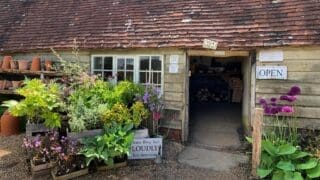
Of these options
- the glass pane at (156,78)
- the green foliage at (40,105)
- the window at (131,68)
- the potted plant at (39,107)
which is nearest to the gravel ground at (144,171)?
the potted plant at (39,107)

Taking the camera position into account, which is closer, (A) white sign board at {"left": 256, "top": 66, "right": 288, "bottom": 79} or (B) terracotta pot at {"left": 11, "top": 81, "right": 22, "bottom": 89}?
(A) white sign board at {"left": 256, "top": 66, "right": 288, "bottom": 79}

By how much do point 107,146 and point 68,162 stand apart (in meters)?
0.74

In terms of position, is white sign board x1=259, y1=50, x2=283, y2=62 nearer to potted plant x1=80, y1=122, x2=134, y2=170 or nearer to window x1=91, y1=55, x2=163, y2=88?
window x1=91, y1=55, x2=163, y2=88

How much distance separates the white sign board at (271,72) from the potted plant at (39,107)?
426 centimetres

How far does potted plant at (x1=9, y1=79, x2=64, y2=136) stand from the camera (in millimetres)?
6738

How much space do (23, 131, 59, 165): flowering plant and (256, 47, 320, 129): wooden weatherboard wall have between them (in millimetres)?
4814

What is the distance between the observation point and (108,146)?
6.17 metres

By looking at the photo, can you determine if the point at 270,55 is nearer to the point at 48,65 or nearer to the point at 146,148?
the point at 146,148

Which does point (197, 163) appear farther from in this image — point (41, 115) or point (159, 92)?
point (41, 115)

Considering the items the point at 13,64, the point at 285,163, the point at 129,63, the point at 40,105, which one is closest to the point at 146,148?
the point at 40,105

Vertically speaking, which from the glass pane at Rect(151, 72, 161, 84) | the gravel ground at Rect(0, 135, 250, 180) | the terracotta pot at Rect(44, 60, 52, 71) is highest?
the terracotta pot at Rect(44, 60, 52, 71)

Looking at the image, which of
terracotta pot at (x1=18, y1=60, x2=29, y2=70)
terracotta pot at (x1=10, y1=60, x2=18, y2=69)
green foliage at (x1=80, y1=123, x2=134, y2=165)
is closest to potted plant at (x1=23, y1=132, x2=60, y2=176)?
green foliage at (x1=80, y1=123, x2=134, y2=165)

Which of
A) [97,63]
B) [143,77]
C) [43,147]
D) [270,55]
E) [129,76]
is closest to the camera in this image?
[43,147]

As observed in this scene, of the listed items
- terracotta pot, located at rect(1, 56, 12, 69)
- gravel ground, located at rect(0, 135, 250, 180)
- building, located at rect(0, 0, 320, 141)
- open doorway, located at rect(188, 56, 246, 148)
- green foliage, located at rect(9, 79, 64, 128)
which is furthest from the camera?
terracotta pot, located at rect(1, 56, 12, 69)
